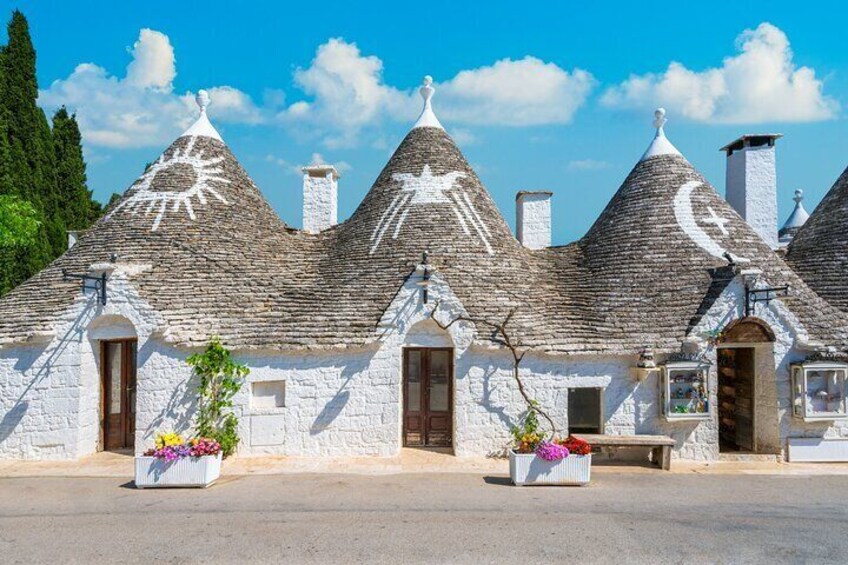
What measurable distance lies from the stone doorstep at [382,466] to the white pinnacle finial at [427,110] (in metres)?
9.14

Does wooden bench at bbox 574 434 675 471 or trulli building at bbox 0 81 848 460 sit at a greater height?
trulli building at bbox 0 81 848 460

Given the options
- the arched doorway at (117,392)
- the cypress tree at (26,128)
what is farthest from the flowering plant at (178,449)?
the cypress tree at (26,128)

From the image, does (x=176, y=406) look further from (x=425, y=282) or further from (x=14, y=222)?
(x=14, y=222)

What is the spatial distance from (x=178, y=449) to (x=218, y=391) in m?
1.93

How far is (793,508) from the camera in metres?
8.54

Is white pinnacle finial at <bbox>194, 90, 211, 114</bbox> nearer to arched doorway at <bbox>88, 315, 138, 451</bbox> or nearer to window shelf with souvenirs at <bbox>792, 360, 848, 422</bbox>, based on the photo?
arched doorway at <bbox>88, 315, 138, 451</bbox>

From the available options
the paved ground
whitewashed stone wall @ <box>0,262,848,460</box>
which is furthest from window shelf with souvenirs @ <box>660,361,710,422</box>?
the paved ground

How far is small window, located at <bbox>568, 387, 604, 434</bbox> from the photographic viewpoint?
12573 millimetres

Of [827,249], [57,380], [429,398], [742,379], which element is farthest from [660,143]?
[57,380]

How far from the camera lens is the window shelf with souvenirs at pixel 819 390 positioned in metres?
11.2

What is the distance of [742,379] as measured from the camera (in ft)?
41.4

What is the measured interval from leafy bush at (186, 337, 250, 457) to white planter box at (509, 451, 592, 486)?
5.75m

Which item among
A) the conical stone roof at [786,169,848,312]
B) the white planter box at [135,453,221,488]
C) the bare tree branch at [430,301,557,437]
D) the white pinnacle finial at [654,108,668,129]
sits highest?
the white pinnacle finial at [654,108,668,129]

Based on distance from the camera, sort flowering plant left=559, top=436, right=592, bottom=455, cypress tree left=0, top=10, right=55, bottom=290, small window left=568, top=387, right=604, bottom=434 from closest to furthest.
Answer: flowering plant left=559, top=436, right=592, bottom=455
small window left=568, top=387, right=604, bottom=434
cypress tree left=0, top=10, right=55, bottom=290
